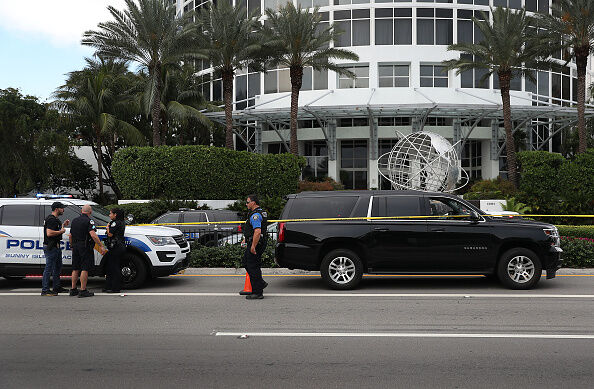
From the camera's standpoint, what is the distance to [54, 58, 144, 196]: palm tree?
35625 mm

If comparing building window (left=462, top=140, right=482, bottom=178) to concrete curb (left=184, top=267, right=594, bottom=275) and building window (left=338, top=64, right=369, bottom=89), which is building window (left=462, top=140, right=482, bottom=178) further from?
concrete curb (left=184, top=267, right=594, bottom=275)

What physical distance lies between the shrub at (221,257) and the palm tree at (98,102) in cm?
2335

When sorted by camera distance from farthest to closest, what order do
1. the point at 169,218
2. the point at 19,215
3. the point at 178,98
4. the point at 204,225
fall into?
the point at 178,98, the point at 169,218, the point at 204,225, the point at 19,215

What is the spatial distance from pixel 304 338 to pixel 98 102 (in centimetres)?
3261

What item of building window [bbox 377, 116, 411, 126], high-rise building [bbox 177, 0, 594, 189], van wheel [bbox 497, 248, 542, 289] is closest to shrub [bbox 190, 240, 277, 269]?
van wheel [bbox 497, 248, 542, 289]

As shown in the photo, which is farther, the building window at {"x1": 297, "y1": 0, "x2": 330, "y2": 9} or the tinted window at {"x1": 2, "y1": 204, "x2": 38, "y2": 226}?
the building window at {"x1": 297, "y1": 0, "x2": 330, "y2": 9}

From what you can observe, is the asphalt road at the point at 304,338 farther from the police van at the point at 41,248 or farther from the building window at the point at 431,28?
the building window at the point at 431,28

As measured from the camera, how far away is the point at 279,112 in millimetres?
39094

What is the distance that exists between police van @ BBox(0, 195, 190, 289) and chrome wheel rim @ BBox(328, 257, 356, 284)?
3.03 metres

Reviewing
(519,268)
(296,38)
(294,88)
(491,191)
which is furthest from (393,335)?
(294,88)

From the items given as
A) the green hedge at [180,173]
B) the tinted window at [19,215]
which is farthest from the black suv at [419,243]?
the green hedge at [180,173]

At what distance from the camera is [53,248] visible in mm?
10031

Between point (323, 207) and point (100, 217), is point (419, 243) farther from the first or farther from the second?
point (100, 217)

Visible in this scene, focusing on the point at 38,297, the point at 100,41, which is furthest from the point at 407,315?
the point at 100,41
